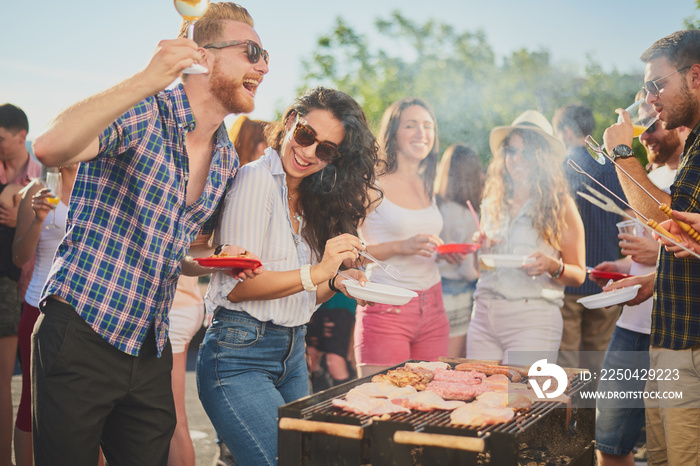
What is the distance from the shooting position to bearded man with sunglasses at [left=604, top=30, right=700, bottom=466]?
103 inches

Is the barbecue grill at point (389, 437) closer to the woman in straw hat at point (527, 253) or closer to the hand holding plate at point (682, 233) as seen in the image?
the hand holding plate at point (682, 233)

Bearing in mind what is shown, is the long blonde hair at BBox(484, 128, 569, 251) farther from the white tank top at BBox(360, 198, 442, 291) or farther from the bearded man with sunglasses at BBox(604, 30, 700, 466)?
the bearded man with sunglasses at BBox(604, 30, 700, 466)

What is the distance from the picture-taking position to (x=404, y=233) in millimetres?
3912

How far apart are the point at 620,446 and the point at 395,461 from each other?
2.31m

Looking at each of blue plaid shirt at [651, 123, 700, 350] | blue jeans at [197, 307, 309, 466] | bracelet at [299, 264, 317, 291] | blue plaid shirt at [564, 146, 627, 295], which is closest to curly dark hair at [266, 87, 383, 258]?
bracelet at [299, 264, 317, 291]

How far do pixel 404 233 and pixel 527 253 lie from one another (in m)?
0.79

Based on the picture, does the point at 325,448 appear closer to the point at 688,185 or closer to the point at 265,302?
the point at 265,302

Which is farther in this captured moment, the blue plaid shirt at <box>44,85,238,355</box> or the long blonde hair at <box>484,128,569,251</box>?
the long blonde hair at <box>484,128,569,251</box>

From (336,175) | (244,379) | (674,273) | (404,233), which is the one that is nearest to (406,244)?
(404,233)

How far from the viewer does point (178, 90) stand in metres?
2.24

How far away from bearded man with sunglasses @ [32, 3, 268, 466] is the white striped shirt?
132 mm

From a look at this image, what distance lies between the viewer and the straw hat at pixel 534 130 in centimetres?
420

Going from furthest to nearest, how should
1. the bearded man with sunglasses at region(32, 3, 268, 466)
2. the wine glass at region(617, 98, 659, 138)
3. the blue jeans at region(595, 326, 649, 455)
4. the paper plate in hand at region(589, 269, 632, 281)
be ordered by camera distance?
the blue jeans at region(595, 326, 649, 455), the paper plate in hand at region(589, 269, 632, 281), the wine glass at region(617, 98, 659, 138), the bearded man with sunglasses at region(32, 3, 268, 466)

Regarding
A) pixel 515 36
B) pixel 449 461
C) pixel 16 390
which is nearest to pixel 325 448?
pixel 449 461
